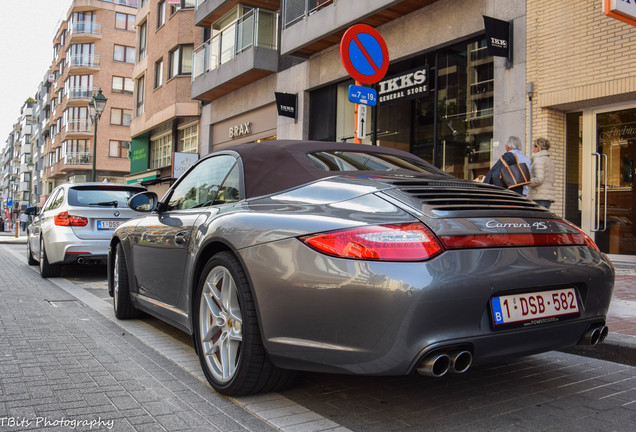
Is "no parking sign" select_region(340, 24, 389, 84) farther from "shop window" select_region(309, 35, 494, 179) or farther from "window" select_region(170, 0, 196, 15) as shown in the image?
"window" select_region(170, 0, 196, 15)

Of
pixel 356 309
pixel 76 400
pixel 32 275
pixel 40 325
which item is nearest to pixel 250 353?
pixel 356 309

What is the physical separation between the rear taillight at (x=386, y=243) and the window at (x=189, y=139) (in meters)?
21.8

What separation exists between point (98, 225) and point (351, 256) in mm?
6883

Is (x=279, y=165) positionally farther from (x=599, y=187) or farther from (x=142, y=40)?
(x=142, y=40)

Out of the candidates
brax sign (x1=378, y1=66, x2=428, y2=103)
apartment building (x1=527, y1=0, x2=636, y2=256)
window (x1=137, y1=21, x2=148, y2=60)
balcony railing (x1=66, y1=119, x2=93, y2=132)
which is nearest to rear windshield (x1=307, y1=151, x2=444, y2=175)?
apartment building (x1=527, y1=0, x2=636, y2=256)

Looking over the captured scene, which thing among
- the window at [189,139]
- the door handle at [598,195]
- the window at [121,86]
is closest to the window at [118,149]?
the window at [121,86]

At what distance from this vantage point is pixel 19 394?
121 inches

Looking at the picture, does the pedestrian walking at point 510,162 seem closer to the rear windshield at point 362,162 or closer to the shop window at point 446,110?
A: the shop window at point 446,110

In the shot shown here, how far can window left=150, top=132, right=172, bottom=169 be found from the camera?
27109 millimetres

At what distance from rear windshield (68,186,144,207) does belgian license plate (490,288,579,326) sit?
278 inches

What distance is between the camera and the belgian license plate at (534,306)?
99.9 inches

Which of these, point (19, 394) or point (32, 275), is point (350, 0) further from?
point (19, 394)

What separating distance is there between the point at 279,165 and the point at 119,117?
52.2 m

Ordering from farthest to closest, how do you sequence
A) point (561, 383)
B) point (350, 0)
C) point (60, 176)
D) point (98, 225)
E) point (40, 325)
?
1. point (60, 176)
2. point (350, 0)
3. point (98, 225)
4. point (40, 325)
5. point (561, 383)
